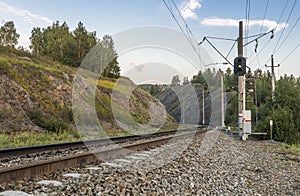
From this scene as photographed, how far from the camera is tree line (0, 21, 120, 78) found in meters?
40.4

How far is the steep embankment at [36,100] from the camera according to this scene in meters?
14.5

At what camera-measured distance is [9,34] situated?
179 feet

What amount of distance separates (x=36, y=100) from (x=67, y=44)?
32422 millimetres

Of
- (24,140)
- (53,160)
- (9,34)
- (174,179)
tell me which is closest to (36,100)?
(24,140)

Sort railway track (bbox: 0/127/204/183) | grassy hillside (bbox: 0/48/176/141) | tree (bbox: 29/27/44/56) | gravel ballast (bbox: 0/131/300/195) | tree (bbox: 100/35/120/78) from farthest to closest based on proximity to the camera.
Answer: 1. tree (bbox: 29/27/44/56)
2. tree (bbox: 100/35/120/78)
3. grassy hillside (bbox: 0/48/176/141)
4. railway track (bbox: 0/127/204/183)
5. gravel ballast (bbox: 0/131/300/195)

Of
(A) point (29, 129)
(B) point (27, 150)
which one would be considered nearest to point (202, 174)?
(B) point (27, 150)

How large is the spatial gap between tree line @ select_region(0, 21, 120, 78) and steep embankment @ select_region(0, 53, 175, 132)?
51.6 feet

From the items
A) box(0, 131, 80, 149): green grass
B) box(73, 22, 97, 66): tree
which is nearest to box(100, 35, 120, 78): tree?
box(73, 22, 97, 66): tree

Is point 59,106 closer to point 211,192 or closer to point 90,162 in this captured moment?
point 90,162

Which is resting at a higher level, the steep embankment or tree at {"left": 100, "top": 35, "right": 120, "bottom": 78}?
tree at {"left": 100, "top": 35, "right": 120, "bottom": 78}

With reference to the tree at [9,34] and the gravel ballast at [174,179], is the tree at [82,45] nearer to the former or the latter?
the tree at [9,34]

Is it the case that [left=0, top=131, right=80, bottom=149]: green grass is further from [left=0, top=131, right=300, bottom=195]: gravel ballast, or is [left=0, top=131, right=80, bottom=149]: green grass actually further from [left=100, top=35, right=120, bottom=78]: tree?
[left=100, top=35, right=120, bottom=78]: tree

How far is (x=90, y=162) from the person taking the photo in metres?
6.25

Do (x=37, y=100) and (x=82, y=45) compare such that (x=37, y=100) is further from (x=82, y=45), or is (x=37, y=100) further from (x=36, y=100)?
(x=82, y=45)
